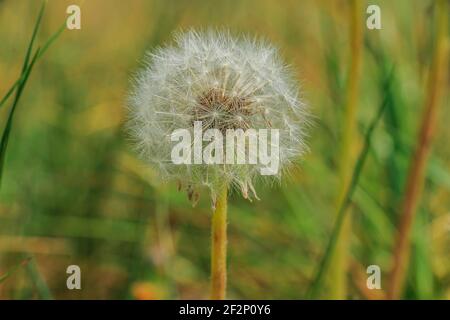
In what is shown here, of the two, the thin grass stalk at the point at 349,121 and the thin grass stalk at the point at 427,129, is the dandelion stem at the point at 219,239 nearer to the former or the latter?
the thin grass stalk at the point at 349,121

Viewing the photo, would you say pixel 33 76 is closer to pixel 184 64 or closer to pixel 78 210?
pixel 78 210

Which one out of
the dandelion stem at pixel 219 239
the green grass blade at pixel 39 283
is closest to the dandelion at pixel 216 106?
the dandelion stem at pixel 219 239

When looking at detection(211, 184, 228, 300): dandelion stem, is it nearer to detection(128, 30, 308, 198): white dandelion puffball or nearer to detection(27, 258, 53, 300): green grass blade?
detection(128, 30, 308, 198): white dandelion puffball

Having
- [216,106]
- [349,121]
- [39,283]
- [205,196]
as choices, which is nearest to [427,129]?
[349,121]

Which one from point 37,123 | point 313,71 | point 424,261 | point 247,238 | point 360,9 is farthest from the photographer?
point 313,71

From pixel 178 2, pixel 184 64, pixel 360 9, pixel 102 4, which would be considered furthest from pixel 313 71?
pixel 184 64

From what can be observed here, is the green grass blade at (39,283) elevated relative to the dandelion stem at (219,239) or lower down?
lower down

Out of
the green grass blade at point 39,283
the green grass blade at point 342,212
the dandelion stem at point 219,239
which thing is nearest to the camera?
the dandelion stem at point 219,239
